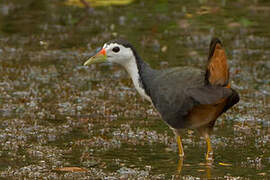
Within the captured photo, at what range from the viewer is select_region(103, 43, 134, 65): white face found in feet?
23.2

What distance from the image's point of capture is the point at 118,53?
7.11 m

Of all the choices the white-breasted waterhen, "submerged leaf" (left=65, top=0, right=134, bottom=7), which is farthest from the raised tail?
"submerged leaf" (left=65, top=0, right=134, bottom=7)

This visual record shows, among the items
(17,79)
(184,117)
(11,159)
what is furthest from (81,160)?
(17,79)

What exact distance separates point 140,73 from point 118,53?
0.32 metres

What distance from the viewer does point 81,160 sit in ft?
23.1

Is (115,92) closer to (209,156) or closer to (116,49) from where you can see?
(116,49)

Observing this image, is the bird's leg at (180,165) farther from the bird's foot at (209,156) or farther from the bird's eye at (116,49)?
the bird's eye at (116,49)

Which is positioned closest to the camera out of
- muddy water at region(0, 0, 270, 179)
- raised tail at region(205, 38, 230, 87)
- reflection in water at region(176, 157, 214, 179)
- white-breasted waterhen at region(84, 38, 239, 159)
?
raised tail at region(205, 38, 230, 87)

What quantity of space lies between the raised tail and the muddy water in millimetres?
928

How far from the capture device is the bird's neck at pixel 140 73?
704 centimetres

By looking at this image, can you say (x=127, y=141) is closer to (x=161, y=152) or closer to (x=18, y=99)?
(x=161, y=152)

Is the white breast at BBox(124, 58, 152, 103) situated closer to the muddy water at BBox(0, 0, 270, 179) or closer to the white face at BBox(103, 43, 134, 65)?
the white face at BBox(103, 43, 134, 65)

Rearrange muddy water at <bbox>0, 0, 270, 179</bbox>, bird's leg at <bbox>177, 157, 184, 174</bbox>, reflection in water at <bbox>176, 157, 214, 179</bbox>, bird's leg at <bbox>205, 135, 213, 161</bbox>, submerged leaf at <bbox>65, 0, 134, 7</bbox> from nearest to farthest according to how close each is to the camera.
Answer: reflection in water at <bbox>176, 157, 214, 179</bbox> < bird's leg at <bbox>177, 157, 184, 174</bbox> < muddy water at <bbox>0, 0, 270, 179</bbox> < bird's leg at <bbox>205, 135, 213, 161</bbox> < submerged leaf at <bbox>65, 0, 134, 7</bbox>

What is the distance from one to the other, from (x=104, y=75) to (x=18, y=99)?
171 cm
